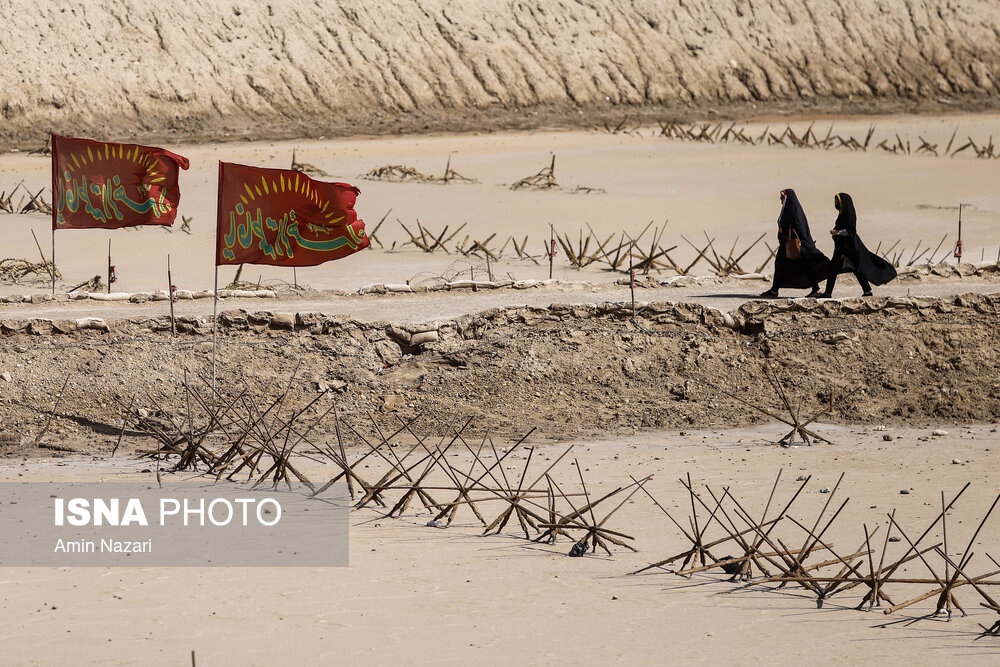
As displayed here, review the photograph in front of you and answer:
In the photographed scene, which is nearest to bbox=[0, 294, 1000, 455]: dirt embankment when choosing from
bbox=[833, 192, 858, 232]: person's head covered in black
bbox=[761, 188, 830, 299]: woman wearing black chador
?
bbox=[761, 188, 830, 299]: woman wearing black chador

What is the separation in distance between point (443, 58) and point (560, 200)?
12784 mm

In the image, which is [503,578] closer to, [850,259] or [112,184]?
[850,259]

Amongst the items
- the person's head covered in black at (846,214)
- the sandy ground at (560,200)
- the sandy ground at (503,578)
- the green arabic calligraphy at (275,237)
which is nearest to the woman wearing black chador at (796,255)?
the person's head covered in black at (846,214)

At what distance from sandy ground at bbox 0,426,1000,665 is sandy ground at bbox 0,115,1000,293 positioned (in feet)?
22.9

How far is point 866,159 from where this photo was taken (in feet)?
83.1

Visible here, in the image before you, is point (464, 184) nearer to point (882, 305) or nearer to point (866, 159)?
point (866, 159)

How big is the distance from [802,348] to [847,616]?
16.7 feet

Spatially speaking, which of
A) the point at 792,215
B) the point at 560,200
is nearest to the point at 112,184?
the point at 792,215

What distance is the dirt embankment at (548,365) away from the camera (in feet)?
33.3

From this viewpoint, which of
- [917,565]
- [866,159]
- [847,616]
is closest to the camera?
[847,616]

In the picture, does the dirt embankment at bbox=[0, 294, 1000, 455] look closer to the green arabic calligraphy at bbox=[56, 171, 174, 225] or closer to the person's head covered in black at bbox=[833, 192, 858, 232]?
the person's head covered in black at bbox=[833, 192, 858, 232]

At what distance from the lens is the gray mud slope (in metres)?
28.2

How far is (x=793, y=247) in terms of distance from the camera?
11906mm

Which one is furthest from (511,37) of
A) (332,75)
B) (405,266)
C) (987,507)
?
(987,507)
